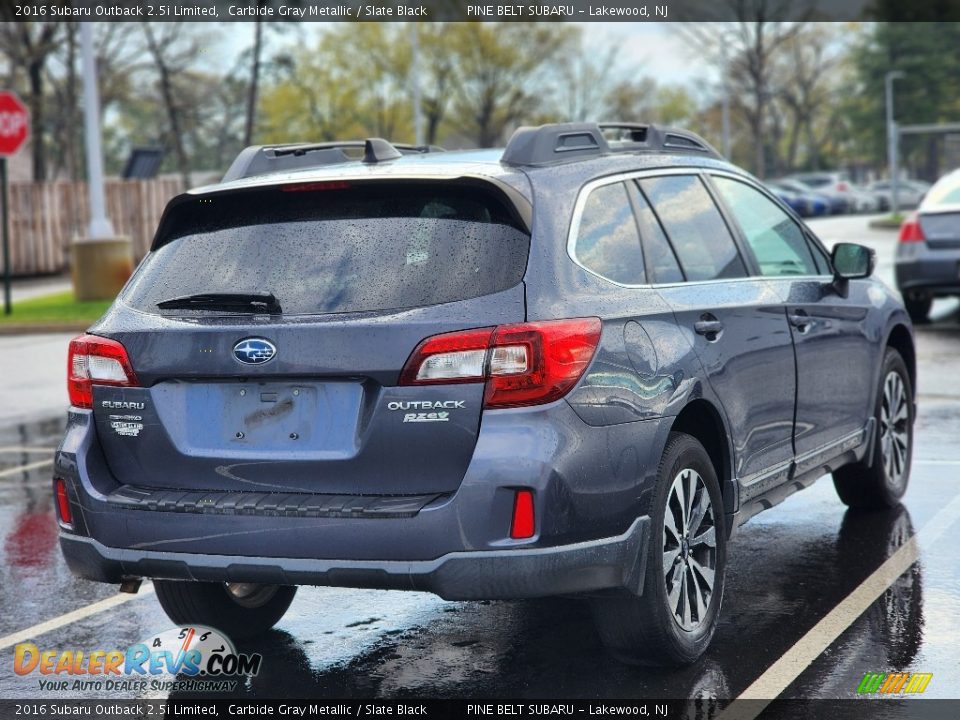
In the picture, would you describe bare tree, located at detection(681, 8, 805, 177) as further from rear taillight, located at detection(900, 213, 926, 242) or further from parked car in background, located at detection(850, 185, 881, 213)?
rear taillight, located at detection(900, 213, 926, 242)

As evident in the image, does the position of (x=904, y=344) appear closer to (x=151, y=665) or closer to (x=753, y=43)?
(x=151, y=665)

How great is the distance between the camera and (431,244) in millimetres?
4340

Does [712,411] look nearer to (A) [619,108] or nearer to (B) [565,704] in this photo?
(B) [565,704]

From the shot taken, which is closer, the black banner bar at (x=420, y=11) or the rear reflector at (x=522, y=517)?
the rear reflector at (x=522, y=517)

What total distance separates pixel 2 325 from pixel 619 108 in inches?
2465

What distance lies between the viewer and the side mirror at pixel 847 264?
6375 millimetres

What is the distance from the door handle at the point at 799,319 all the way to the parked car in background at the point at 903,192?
3774 centimetres

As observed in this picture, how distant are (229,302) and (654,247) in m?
1.53

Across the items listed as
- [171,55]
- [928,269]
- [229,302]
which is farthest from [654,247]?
[171,55]

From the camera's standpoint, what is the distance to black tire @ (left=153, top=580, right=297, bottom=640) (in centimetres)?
518

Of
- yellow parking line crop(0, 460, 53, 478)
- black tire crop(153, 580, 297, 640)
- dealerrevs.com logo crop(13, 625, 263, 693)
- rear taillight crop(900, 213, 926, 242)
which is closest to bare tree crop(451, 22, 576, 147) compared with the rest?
rear taillight crop(900, 213, 926, 242)

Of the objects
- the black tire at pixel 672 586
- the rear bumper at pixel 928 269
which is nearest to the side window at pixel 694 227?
the black tire at pixel 672 586

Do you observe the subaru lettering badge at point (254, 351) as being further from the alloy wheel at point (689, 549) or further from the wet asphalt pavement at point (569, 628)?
the alloy wheel at point (689, 549)

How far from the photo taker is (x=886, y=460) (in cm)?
705
